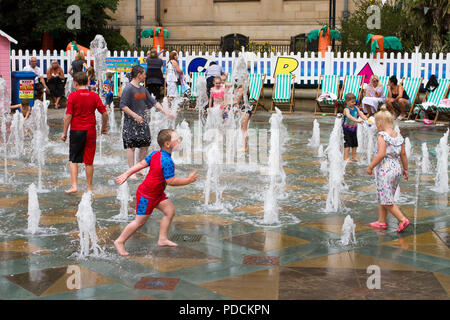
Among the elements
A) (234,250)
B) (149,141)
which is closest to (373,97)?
(149,141)

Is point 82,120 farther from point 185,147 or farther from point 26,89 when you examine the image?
point 26,89

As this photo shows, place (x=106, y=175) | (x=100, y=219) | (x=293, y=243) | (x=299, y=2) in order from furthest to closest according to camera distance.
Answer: (x=299, y=2), (x=106, y=175), (x=100, y=219), (x=293, y=243)

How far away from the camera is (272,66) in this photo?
22375mm

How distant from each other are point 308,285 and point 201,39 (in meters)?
30.5

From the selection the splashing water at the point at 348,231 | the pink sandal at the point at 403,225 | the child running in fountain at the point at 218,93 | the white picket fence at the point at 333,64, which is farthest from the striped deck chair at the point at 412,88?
the splashing water at the point at 348,231

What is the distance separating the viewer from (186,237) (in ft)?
23.1

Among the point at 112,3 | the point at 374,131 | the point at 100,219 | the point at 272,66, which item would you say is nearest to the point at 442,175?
the point at 374,131

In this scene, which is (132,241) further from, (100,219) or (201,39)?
(201,39)

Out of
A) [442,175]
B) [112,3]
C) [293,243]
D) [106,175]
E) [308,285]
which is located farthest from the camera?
[112,3]

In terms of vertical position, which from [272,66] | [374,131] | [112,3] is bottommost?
[374,131]

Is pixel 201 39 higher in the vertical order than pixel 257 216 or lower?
higher

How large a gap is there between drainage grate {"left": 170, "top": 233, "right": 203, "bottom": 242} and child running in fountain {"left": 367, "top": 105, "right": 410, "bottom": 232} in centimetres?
191

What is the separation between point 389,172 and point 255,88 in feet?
45.5

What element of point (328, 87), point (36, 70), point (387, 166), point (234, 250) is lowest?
point (234, 250)
